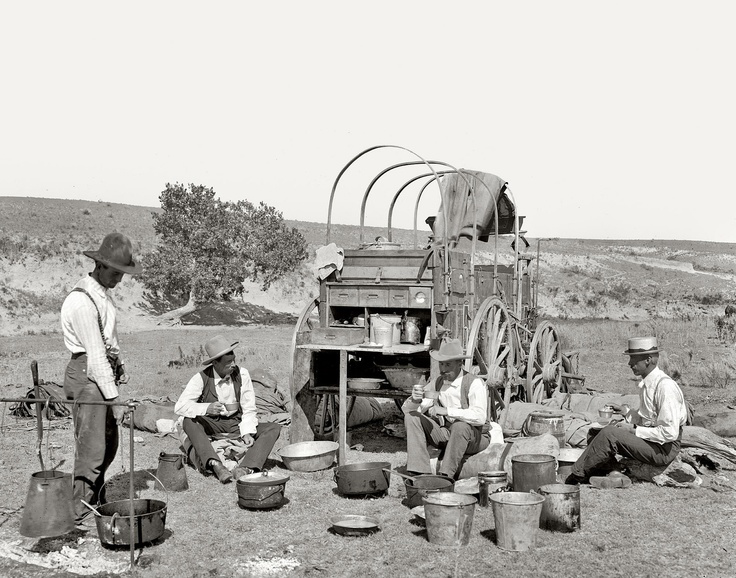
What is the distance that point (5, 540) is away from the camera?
5.16 m

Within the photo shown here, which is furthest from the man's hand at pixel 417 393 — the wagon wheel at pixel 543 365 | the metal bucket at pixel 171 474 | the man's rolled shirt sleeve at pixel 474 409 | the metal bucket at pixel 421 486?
the wagon wheel at pixel 543 365

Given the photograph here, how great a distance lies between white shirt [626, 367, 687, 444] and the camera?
6.21 metres

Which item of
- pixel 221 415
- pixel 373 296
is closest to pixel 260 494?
pixel 221 415

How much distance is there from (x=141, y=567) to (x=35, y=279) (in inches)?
1421

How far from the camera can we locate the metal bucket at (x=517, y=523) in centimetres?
495

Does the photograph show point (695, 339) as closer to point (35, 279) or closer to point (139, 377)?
point (139, 377)

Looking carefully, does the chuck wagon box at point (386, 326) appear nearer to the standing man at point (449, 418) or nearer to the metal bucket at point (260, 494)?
the standing man at point (449, 418)

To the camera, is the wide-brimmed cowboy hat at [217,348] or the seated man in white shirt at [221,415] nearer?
the seated man in white shirt at [221,415]

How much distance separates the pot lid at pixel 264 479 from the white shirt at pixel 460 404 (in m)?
1.49

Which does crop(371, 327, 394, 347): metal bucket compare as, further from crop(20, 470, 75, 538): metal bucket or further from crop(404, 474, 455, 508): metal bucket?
crop(20, 470, 75, 538): metal bucket

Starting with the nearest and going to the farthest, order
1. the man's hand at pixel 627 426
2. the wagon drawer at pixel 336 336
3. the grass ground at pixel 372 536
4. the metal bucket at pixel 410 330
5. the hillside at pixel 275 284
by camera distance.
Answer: the grass ground at pixel 372 536 → the man's hand at pixel 627 426 → the wagon drawer at pixel 336 336 → the metal bucket at pixel 410 330 → the hillside at pixel 275 284

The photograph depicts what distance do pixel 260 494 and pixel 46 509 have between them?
1813 mm

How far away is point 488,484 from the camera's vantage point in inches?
234

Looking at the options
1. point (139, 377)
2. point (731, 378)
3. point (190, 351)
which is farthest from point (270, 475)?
point (190, 351)
